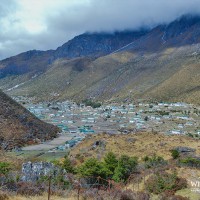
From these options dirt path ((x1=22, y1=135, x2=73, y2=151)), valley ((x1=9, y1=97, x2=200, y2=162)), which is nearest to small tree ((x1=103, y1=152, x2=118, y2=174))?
valley ((x1=9, y1=97, x2=200, y2=162))

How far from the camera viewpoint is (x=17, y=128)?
215ft

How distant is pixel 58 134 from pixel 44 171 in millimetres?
55514

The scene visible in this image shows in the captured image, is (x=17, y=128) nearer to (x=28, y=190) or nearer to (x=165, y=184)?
(x=165, y=184)

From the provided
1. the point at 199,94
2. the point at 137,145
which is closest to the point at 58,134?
the point at 137,145

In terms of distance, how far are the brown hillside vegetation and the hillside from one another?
1789cm

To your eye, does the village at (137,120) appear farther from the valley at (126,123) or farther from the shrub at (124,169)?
the shrub at (124,169)

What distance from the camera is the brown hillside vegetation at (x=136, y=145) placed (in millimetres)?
40500

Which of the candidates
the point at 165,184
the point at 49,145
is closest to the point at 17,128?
the point at 49,145

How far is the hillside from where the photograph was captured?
61366mm

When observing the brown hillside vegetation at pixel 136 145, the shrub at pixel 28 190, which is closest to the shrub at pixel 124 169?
the brown hillside vegetation at pixel 136 145

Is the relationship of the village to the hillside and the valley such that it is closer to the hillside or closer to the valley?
the valley

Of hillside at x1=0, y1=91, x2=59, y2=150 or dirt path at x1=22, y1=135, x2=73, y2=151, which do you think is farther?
hillside at x1=0, y1=91, x2=59, y2=150

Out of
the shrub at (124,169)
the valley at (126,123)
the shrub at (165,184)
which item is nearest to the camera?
the shrub at (165,184)

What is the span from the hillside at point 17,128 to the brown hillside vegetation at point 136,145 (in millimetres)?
17894
